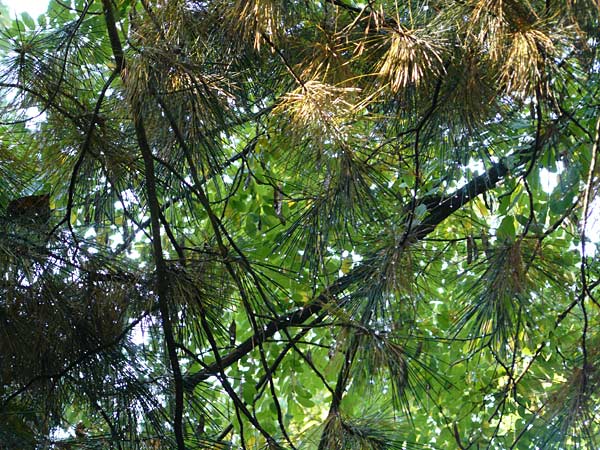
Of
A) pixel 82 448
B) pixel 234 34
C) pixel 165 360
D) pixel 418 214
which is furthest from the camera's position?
pixel 418 214

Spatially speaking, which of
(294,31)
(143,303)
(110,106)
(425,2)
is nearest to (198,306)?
(143,303)

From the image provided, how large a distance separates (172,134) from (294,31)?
316 mm

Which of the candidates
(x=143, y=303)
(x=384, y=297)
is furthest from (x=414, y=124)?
(x=143, y=303)

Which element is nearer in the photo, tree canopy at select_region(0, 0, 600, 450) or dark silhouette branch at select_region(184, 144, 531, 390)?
tree canopy at select_region(0, 0, 600, 450)

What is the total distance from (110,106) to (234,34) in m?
0.29

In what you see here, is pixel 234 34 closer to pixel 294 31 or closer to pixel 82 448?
pixel 294 31

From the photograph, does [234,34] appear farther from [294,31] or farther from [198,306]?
[198,306]

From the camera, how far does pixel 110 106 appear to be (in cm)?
162

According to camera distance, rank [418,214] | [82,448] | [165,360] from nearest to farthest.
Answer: [82,448], [165,360], [418,214]

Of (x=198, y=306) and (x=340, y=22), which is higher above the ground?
(x=340, y=22)

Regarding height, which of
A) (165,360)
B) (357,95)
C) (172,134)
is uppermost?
(357,95)

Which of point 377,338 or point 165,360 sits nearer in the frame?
point 377,338

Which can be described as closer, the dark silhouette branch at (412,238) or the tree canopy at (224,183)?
the tree canopy at (224,183)

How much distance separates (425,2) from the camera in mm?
1565
